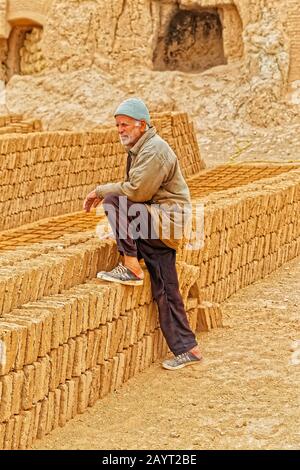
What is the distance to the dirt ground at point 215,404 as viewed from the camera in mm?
4953

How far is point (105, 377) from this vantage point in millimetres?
5648

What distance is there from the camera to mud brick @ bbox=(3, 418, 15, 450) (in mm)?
4695

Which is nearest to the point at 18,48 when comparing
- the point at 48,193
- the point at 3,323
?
the point at 48,193

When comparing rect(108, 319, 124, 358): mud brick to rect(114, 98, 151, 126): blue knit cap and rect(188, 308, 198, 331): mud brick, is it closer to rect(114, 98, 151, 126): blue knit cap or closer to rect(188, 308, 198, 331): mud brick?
rect(188, 308, 198, 331): mud brick

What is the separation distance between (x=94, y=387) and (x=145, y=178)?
1273mm

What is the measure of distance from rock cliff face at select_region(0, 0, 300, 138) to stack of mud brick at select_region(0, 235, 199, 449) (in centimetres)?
1363

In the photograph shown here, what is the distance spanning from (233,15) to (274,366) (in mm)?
15363

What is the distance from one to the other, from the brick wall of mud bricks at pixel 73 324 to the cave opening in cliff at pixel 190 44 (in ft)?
47.3

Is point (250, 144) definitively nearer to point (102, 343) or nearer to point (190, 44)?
point (190, 44)

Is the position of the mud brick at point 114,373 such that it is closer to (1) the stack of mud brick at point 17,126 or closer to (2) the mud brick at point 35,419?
(2) the mud brick at point 35,419

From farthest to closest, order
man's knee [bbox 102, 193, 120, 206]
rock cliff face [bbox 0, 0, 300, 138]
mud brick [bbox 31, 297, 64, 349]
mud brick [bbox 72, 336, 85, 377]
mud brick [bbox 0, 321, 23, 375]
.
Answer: rock cliff face [bbox 0, 0, 300, 138] < man's knee [bbox 102, 193, 120, 206] < mud brick [bbox 72, 336, 85, 377] < mud brick [bbox 31, 297, 64, 349] < mud brick [bbox 0, 321, 23, 375]

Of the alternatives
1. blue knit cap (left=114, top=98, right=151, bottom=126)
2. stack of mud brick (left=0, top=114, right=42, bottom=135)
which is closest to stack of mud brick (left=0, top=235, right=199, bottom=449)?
blue knit cap (left=114, top=98, right=151, bottom=126)

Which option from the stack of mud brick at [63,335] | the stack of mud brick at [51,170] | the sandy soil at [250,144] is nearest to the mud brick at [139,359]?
the stack of mud brick at [63,335]

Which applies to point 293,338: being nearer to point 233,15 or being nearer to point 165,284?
point 165,284
